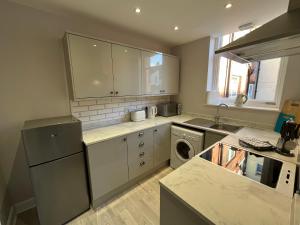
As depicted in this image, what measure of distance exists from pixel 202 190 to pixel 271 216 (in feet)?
1.02

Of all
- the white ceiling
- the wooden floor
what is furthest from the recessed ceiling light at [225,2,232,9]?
the wooden floor

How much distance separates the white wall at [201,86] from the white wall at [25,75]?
1.86 metres

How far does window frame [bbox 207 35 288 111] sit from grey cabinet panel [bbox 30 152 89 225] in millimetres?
2310

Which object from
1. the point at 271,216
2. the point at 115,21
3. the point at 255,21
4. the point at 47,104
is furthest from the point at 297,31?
the point at 47,104

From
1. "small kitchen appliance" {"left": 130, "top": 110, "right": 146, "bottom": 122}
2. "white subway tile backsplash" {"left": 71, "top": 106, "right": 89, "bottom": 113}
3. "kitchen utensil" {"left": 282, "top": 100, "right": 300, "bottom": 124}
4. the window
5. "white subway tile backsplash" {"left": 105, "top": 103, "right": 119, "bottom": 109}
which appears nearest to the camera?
"kitchen utensil" {"left": 282, "top": 100, "right": 300, "bottom": 124}

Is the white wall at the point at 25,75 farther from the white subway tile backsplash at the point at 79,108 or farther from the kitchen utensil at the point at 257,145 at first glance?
the kitchen utensil at the point at 257,145

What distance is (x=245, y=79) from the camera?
2.35 m

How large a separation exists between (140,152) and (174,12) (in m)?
1.88

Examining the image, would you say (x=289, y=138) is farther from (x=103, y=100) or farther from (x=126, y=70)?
(x=103, y=100)

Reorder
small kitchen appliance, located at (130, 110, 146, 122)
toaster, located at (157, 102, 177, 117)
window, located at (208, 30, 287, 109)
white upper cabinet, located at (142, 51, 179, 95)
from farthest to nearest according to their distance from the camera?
toaster, located at (157, 102, 177, 117) < small kitchen appliance, located at (130, 110, 146, 122) < white upper cabinet, located at (142, 51, 179, 95) < window, located at (208, 30, 287, 109)

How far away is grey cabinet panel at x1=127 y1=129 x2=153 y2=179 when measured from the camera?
1961 millimetres

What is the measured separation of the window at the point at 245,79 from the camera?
2.00m

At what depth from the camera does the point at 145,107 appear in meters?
2.66

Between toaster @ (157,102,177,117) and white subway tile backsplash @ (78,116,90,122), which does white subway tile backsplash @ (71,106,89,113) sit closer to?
white subway tile backsplash @ (78,116,90,122)
